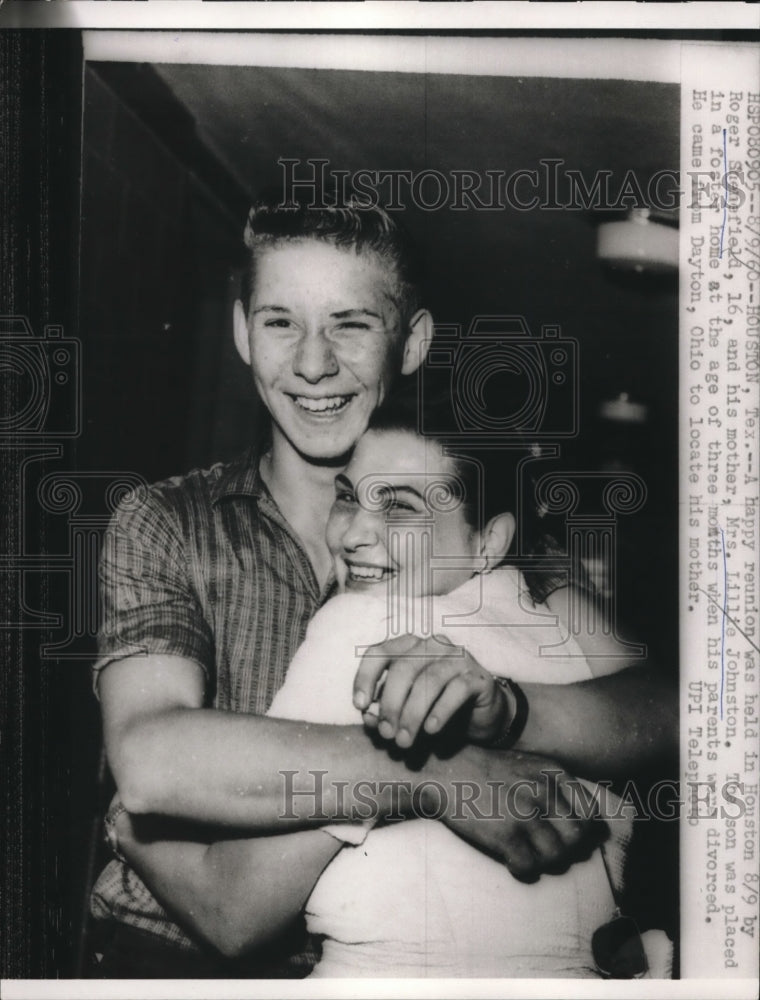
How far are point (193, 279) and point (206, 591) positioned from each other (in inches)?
17.8

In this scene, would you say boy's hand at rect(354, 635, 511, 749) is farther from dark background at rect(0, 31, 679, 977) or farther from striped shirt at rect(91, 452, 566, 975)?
dark background at rect(0, 31, 679, 977)

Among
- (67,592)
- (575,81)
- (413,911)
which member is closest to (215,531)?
(67,592)

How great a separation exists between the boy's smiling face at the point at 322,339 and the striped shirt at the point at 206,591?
114 mm

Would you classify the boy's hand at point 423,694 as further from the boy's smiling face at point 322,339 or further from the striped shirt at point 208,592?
the boy's smiling face at point 322,339

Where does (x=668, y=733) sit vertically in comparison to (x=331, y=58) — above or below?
below

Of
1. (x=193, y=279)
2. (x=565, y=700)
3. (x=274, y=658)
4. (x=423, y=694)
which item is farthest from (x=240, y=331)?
(x=565, y=700)

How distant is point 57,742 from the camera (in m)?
1.40

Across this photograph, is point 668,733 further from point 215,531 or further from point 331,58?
point 331,58

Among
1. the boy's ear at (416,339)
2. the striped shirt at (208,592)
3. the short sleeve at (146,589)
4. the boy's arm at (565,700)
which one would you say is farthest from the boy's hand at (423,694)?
the boy's ear at (416,339)

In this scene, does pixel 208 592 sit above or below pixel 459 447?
below

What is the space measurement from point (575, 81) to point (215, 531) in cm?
85

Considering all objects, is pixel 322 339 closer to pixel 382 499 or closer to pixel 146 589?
pixel 382 499

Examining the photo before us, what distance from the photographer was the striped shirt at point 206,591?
53.8 inches

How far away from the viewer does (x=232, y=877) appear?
1337mm
